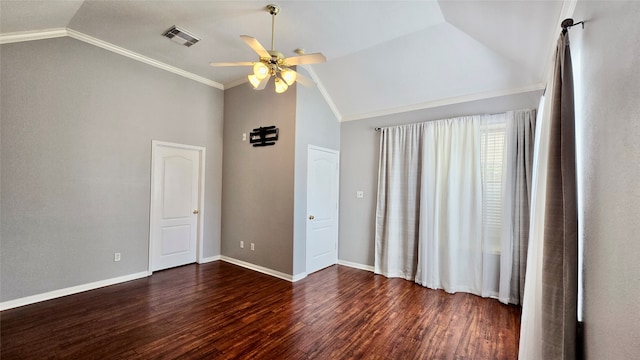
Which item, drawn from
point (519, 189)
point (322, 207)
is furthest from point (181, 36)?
point (519, 189)

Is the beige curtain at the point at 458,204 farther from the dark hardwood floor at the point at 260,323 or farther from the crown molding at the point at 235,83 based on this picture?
the crown molding at the point at 235,83

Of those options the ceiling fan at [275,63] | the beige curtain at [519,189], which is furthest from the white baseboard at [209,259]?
the beige curtain at [519,189]

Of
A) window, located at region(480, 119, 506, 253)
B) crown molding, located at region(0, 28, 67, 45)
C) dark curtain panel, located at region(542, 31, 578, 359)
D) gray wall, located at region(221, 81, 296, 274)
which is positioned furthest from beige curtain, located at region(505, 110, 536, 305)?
crown molding, located at region(0, 28, 67, 45)

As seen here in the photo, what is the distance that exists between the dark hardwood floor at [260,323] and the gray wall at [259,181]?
706 millimetres

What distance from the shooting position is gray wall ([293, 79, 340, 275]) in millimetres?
4066

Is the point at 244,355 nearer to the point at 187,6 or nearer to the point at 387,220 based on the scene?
the point at 387,220

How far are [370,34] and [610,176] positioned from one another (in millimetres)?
2836

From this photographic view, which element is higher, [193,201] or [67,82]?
[67,82]

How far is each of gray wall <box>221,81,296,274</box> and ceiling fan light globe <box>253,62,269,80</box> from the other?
4.94ft

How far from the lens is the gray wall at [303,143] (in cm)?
407

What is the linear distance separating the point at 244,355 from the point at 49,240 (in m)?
2.95

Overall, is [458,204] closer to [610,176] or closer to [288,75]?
[610,176]

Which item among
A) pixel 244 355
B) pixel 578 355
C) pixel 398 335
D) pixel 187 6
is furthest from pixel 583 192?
pixel 187 6

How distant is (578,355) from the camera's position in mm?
1469
